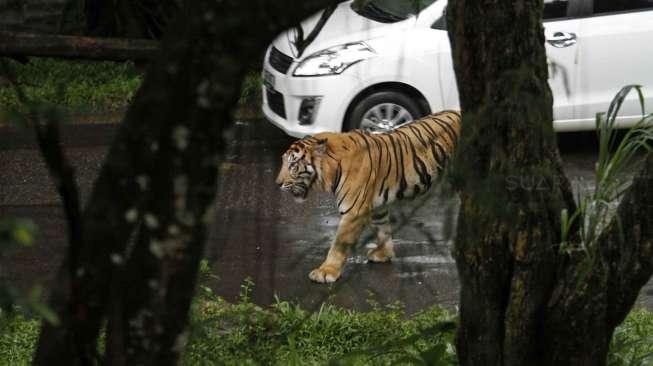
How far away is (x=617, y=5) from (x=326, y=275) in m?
4.28

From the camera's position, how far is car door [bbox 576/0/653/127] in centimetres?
1053

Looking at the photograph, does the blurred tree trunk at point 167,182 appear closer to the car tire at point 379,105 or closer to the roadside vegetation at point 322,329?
the roadside vegetation at point 322,329

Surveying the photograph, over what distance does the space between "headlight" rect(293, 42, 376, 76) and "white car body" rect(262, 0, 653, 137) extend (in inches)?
1.6

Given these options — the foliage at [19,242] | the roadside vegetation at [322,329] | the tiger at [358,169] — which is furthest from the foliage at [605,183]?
the tiger at [358,169]

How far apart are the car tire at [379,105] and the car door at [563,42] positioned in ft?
3.85

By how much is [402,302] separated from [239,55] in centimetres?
529

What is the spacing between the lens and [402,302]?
23.9ft

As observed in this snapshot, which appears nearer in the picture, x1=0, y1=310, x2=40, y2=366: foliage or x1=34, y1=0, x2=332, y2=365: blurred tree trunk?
x1=34, y1=0, x2=332, y2=365: blurred tree trunk

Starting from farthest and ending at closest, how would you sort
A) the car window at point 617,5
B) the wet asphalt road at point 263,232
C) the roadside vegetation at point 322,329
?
1. the car window at point 617,5
2. the wet asphalt road at point 263,232
3. the roadside vegetation at point 322,329

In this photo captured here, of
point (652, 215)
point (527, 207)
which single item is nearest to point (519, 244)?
point (527, 207)

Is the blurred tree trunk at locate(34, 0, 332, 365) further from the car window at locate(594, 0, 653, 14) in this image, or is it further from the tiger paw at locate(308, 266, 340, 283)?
the car window at locate(594, 0, 653, 14)

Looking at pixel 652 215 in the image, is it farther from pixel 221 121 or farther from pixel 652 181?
pixel 221 121

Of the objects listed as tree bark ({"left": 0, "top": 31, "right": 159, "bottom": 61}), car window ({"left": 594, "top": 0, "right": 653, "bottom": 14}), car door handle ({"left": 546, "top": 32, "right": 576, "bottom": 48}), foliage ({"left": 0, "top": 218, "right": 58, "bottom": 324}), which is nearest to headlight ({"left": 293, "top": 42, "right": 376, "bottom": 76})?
car door handle ({"left": 546, "top": 32, "right": 576, "bottom": 48})

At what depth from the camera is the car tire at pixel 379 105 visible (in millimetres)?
10797
